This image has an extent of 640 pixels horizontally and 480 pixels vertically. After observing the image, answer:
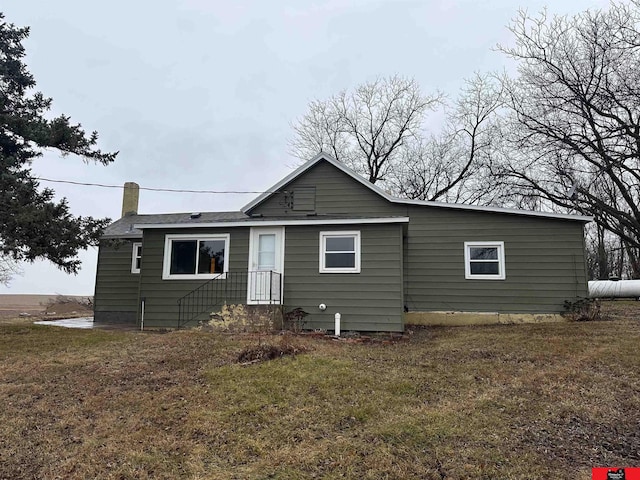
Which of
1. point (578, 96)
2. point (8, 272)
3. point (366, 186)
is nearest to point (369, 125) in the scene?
point (578, 96)

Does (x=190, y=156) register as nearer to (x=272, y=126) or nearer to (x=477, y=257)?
(x=272, y=126)

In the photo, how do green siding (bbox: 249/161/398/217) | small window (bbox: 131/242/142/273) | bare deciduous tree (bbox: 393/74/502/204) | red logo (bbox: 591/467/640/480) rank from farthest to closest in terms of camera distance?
bare deciduous tree (bbox: 393/74/502/204), small window (bbox: 131/242/142/273), green siding (bbox: 249/161/398/217), red logo (bbox: 591/467/640/480)

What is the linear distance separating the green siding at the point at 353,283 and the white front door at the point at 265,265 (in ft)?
0.82

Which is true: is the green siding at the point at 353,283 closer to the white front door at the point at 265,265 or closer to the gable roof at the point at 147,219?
the white front door at the point at 265,265

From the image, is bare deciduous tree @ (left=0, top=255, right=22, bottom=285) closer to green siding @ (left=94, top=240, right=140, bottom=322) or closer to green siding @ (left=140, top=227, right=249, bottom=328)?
green siding @ (left=94, top=240, right=140, bottom=322)

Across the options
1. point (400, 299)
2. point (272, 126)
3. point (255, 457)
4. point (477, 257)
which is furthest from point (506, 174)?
point (255, 457)

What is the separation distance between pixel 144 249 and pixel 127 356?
5.19 meters

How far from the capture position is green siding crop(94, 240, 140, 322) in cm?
1488

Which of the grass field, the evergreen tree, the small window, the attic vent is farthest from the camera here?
the small window

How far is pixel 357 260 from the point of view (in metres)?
11.1

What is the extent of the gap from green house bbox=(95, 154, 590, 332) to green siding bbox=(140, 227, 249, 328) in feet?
0.09

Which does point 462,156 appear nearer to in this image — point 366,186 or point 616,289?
point 616,289

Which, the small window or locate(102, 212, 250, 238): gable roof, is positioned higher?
locate(102, 212, 250, 238): gable roof

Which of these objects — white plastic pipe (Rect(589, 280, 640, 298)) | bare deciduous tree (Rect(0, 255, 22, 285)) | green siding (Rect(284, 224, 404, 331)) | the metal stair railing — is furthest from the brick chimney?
white plastic pipe (Rect(589, 280, 640, 298))
